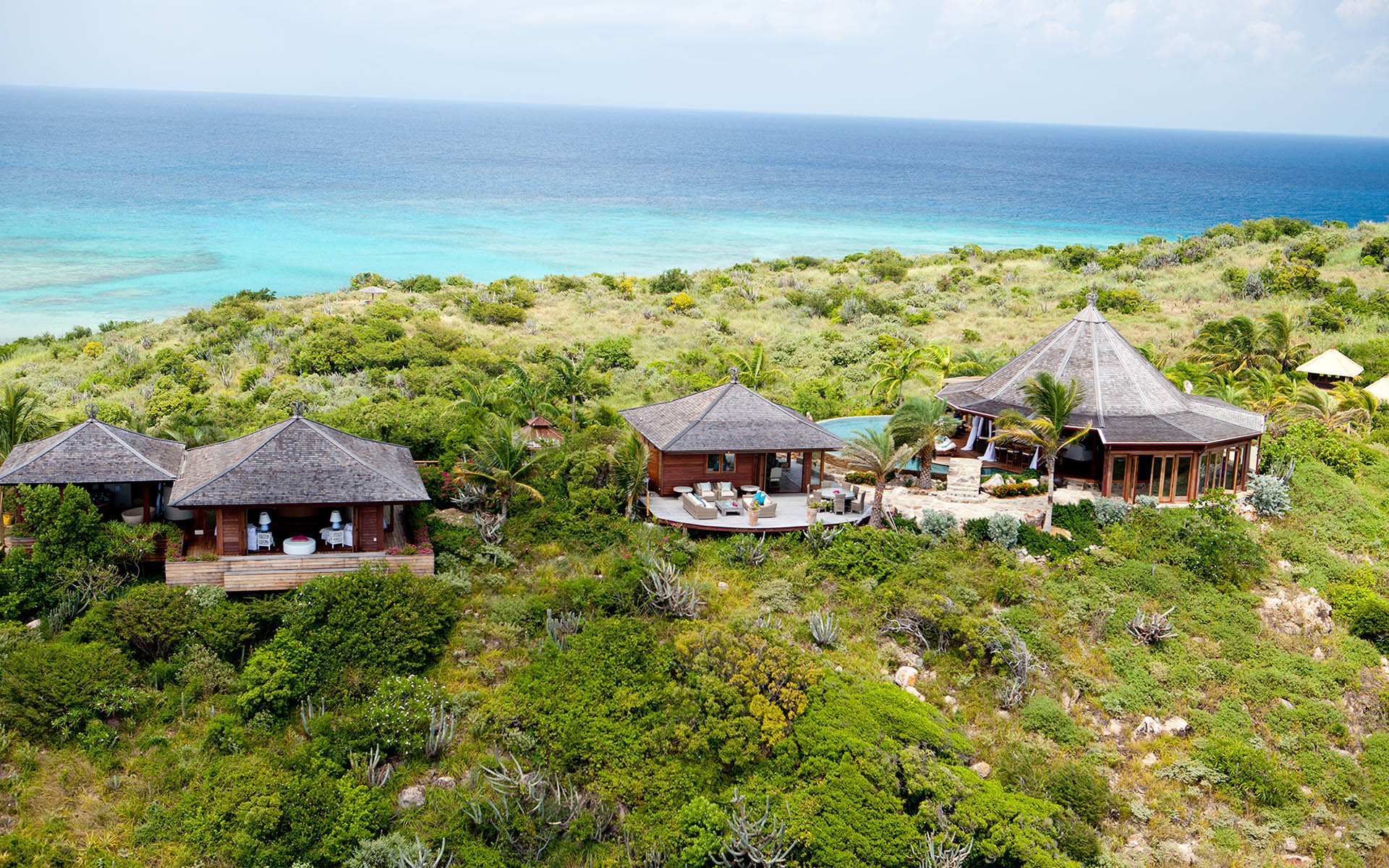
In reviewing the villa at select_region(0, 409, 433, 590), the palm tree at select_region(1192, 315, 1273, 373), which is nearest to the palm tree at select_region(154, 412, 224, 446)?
the villa at select_region(0, 409, 433, 590)

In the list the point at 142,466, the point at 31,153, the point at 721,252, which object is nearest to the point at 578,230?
the point at 721,252

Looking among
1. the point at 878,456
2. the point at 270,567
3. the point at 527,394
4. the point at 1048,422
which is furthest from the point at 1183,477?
the point at 270,567

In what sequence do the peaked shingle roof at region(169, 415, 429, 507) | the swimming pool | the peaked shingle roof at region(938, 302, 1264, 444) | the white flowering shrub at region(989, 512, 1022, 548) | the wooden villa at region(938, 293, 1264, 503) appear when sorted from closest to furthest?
the peaked shingle roof at region(169, 415, 429, 507) → the white flowering shrub at region(989, 512, 1022, 548) → the wooden villa at region(938, 293, 1264, 503) → the peaked shingle roof at region(938, 302, 1264, 444) → the swimming pool

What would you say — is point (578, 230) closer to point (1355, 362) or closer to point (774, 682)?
point (1355, 362)

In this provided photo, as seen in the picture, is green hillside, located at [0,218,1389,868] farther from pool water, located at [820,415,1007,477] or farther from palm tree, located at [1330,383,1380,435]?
palm tree, located at [1330,383,1380,435]

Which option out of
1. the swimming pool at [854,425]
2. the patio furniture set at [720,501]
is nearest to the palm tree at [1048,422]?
the swimming pool at [854,425]

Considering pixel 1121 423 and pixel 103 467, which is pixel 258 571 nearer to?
pixel 103 467
